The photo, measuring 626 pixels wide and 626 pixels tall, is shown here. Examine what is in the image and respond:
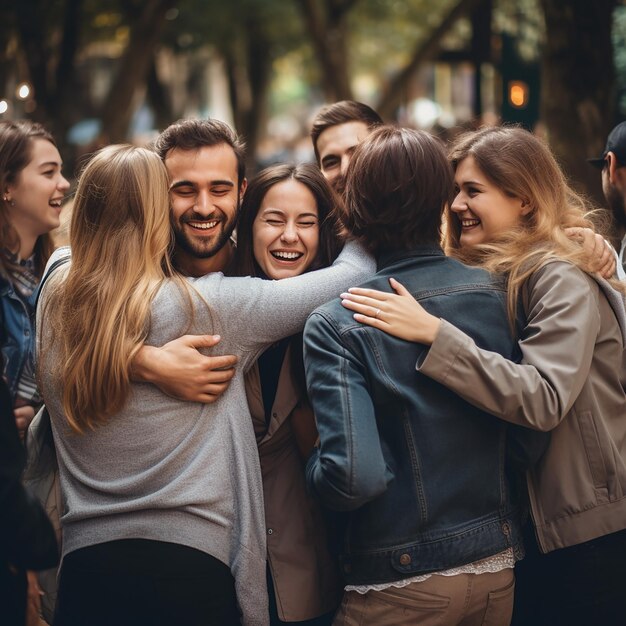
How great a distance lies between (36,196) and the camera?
447 cm

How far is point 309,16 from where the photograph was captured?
15742mm

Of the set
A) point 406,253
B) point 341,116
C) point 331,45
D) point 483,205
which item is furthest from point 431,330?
point 331,45

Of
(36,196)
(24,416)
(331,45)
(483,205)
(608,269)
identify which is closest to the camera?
(608,269)

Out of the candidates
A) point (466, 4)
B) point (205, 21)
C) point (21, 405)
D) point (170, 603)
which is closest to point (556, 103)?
point (21, 405)

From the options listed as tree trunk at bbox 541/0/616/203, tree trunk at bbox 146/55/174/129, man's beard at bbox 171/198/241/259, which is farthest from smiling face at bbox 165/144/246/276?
tree trunk at bbox 146/55/174/129

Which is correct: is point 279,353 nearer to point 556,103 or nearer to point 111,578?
point 111,578

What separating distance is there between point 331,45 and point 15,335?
13.0m

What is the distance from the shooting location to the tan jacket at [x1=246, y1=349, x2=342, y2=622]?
3225 millimetres

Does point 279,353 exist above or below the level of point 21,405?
above

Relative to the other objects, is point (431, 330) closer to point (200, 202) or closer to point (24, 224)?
point (200, 202)

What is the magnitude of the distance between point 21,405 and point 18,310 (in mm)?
439

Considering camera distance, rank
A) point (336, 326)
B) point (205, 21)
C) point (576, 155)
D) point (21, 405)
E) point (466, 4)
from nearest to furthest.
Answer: point (336, 326) → point (21, 405) → point (576, 155) → point (466, 4) → point (205, 21)

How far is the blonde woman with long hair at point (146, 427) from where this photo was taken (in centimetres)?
301

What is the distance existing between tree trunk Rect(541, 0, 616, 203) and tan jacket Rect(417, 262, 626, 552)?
12.5 feet
